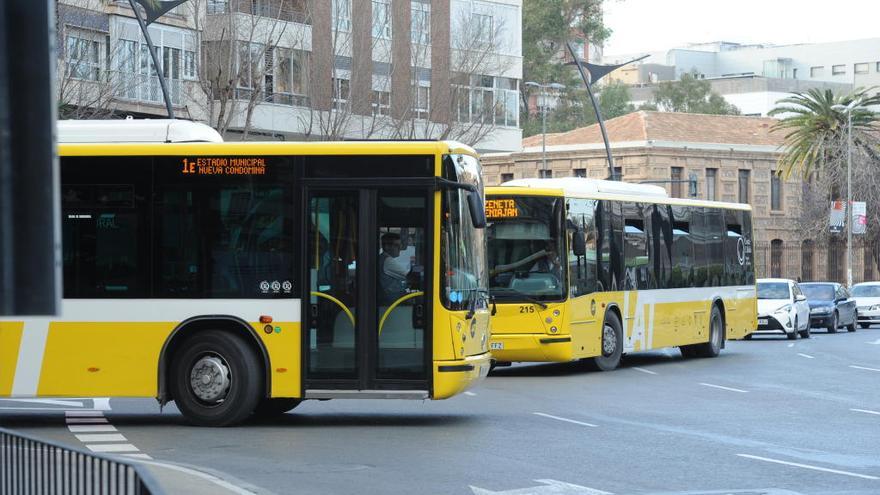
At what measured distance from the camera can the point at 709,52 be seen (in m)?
149

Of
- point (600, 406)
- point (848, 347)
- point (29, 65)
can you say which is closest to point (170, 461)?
point (600, 406)

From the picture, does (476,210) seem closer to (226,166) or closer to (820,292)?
(226,166)

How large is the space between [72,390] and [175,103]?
27.1 metres

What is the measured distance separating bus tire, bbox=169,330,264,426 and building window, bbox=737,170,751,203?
71277mm

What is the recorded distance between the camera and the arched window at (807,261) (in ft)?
277

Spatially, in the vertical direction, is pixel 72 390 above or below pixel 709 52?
below

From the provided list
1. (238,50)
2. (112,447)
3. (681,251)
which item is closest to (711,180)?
(238,50)

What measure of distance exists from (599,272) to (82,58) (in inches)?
590

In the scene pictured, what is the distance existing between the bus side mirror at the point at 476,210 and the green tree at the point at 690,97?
3905 inches

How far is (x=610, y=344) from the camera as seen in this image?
86.2 feet

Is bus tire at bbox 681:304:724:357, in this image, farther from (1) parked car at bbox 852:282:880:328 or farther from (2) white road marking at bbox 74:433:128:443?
(1) parked car at bbox 852:282:880:328

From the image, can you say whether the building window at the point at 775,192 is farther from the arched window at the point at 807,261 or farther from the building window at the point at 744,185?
the arched window at the point at 807,261

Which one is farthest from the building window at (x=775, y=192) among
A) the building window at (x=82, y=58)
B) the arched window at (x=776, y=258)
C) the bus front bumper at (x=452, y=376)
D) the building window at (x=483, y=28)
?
the bus front bumper at (x=452, y=376)

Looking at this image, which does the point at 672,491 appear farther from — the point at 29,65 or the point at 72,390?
the point at 29,65
